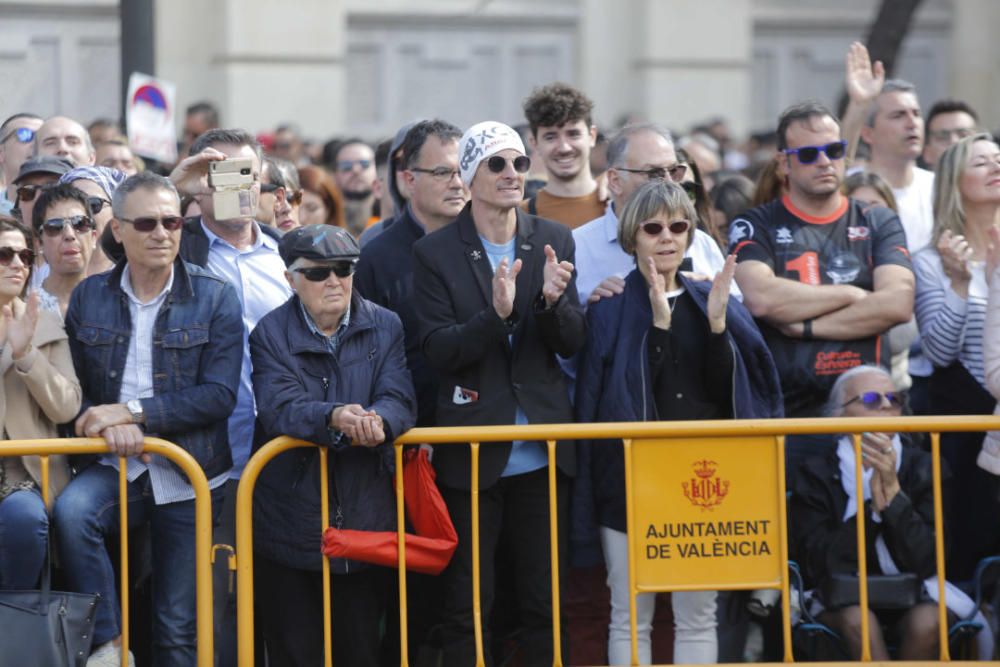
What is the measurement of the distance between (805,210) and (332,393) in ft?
7.71

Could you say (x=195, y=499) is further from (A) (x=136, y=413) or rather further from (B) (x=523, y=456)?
(B) (x=523, y=456)

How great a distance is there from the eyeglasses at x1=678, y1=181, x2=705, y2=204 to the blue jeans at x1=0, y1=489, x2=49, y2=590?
2.95 meters

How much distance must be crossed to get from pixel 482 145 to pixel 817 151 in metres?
1.64

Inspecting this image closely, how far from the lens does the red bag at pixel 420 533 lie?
19.4ft

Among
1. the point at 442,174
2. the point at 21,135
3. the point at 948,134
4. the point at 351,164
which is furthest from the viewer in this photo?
the point at 351,164

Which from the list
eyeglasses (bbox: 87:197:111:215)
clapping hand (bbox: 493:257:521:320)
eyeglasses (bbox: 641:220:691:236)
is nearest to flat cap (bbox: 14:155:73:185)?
eyeglasses (bbox: 87:197:111:215)

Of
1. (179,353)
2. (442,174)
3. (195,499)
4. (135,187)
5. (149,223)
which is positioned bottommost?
(195,499)

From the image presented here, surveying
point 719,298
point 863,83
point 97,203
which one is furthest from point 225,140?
point 863,83

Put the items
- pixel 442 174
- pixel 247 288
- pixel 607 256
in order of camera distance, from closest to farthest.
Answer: pixel 247 288, pixel 442 174, pixel 607 256

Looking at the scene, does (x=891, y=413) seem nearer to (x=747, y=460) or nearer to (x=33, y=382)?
(x=747, y=460)

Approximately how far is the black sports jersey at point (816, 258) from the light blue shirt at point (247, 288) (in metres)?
1.96

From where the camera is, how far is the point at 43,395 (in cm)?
582

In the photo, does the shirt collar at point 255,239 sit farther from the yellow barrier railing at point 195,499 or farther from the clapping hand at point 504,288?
the clapping hand at point 504,288

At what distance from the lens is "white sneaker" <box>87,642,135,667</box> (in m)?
5.92
